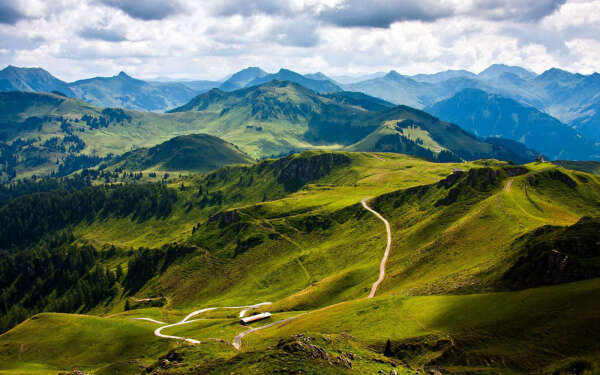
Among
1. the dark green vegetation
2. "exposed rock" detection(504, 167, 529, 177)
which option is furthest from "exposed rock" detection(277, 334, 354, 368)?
"exposed rock" detection(504, 167, 529, 177)

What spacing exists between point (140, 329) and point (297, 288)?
64.8 metres

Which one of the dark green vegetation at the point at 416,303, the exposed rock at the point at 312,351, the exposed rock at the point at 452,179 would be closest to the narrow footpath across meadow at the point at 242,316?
the dark green vegetation at the point at 416,303

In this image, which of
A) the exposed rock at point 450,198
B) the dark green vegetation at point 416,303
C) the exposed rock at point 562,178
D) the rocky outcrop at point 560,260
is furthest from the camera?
the exposed rock at point 450,198

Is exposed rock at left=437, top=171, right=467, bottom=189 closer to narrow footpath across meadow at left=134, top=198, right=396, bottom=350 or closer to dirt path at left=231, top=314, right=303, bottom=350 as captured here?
narrow footpath across meadow at left=134, top=198, right=396, bottom=350

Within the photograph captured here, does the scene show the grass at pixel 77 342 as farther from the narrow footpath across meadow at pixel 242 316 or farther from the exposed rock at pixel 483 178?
the exposed rock at pixel 483 178

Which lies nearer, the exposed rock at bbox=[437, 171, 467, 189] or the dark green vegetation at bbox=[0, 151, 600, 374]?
the dark green vegetation at bbox=[0, 151, 600, 374]

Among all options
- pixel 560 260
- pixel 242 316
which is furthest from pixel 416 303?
pixel 242 316

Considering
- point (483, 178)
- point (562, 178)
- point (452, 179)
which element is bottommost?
point (452, 179)

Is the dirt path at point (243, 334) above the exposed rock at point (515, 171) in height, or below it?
below

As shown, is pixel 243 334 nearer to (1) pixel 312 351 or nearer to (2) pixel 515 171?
(1) pixel 312 351

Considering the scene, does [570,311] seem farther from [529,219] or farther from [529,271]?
[529,219]

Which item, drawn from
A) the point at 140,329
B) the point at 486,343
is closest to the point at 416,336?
the point at 486,343

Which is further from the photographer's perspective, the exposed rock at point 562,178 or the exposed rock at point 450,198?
the exposed rock at point 450,198

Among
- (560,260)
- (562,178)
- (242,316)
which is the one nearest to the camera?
(560,260)
